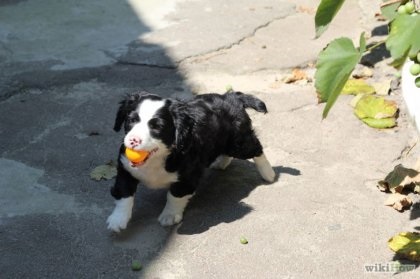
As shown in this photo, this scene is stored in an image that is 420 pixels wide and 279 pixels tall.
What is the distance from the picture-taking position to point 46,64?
5.28 m

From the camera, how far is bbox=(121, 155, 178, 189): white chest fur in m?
3.20

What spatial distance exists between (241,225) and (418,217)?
0.92 m

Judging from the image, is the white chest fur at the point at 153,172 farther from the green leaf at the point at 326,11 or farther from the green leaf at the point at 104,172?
the green leaf at the point at 326,11

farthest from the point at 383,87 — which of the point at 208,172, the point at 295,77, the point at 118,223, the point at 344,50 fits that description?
the point at 344,50

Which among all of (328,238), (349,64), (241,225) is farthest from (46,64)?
(349,64)

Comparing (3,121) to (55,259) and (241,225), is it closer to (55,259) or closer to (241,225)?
(55,259)

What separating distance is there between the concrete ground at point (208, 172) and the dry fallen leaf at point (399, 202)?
43mm

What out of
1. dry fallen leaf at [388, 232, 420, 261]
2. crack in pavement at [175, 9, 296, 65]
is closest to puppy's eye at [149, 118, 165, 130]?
dry fallen leaf at [388, 232, 420, 261]

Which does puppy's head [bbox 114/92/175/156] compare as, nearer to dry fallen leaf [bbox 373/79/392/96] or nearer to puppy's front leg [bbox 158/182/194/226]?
puppy's front leg [bbox 158/182/194/226]

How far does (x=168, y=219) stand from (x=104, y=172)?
626 millimetres

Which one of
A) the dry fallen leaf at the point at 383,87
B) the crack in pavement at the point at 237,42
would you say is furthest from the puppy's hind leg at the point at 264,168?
the crack in pavement at the point at 237,42

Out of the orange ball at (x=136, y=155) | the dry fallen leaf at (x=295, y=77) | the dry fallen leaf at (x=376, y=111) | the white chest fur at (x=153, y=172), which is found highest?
the orange ball at (x=136, y=155)

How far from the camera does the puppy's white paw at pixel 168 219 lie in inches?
134

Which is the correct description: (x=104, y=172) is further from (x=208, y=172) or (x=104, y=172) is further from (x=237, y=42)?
(x=237, y=42)
